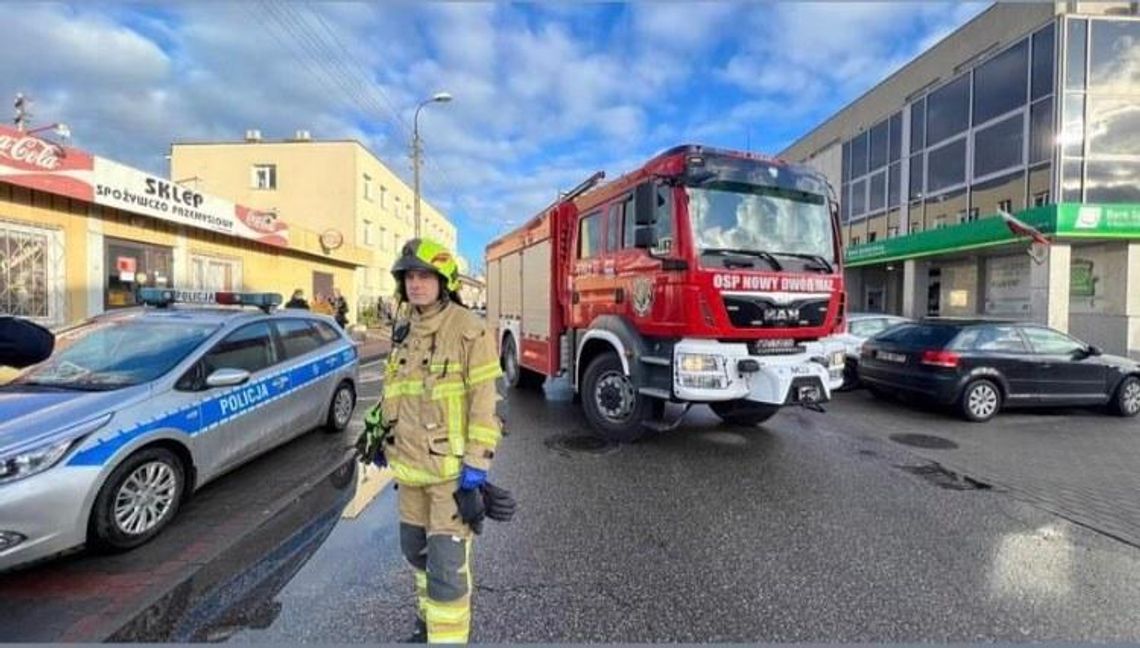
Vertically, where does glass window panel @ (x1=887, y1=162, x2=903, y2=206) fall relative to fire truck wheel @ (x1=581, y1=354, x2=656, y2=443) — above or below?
above

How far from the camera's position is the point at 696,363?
542 cm

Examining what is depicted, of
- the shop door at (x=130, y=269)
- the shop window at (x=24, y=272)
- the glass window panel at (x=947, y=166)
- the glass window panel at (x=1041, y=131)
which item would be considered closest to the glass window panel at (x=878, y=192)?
the glass window panel at (x=947, y=166)

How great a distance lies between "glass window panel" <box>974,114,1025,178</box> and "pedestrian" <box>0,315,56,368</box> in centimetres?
2799

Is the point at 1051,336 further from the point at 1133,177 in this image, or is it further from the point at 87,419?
the point at 1133,177

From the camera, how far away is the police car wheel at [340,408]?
6.70 metres

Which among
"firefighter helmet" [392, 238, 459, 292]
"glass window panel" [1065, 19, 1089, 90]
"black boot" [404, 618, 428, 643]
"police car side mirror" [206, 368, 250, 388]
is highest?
"glass window panel" [1065, 19, 1089, 90]

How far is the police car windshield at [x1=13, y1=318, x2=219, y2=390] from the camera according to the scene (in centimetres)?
408

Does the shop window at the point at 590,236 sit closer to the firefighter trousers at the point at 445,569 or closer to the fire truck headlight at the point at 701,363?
the fire truck headlight at the point at 701,363

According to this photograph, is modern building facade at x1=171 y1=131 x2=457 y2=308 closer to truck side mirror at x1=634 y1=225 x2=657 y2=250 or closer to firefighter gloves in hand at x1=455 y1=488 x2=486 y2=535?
truck side mirror at x1=634 y1=225 x2=657 y2=250

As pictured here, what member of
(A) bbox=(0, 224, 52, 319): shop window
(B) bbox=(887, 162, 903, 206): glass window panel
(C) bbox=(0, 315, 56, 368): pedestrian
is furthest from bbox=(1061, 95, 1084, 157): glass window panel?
(A) bbox=(0, 224, 52, 319): shop window

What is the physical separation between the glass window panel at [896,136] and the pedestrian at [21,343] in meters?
34.3

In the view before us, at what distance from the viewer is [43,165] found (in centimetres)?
1030

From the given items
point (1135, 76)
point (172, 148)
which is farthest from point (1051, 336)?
point (172, 148)

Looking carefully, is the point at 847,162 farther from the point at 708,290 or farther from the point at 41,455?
the point at 41,455
